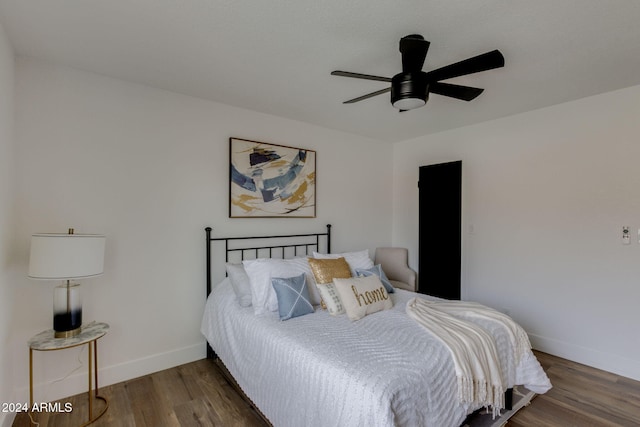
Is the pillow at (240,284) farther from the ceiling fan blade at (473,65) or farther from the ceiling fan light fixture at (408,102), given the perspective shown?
the ceiling fan blade at (473,65)

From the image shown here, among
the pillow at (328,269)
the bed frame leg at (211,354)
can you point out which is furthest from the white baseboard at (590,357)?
the bed frame leg at (211,354)

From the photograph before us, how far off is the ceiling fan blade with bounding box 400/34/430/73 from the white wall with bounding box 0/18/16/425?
2359 mm

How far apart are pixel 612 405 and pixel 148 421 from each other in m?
3.36

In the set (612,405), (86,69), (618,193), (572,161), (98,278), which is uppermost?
(86,69)

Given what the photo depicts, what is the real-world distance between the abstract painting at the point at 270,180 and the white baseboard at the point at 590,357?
2.82 metres

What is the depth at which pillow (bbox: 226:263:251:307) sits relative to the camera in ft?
8.10

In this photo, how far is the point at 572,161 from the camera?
9.83 ft

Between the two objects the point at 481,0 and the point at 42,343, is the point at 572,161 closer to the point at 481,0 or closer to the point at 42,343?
the point at 481,0

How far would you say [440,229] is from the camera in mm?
4023

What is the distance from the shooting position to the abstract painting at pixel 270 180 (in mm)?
3119

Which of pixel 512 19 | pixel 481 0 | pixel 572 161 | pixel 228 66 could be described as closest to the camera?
pixel 481 0

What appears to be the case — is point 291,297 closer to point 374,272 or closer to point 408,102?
point 374,272

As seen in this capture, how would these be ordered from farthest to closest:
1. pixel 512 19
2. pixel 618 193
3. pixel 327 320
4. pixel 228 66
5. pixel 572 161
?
pixel 572 161
pixel 618 193
pixel 228 66
pixel 327 320
pixel 512 19

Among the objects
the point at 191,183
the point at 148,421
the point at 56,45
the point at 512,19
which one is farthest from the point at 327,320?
the point at 56,45
